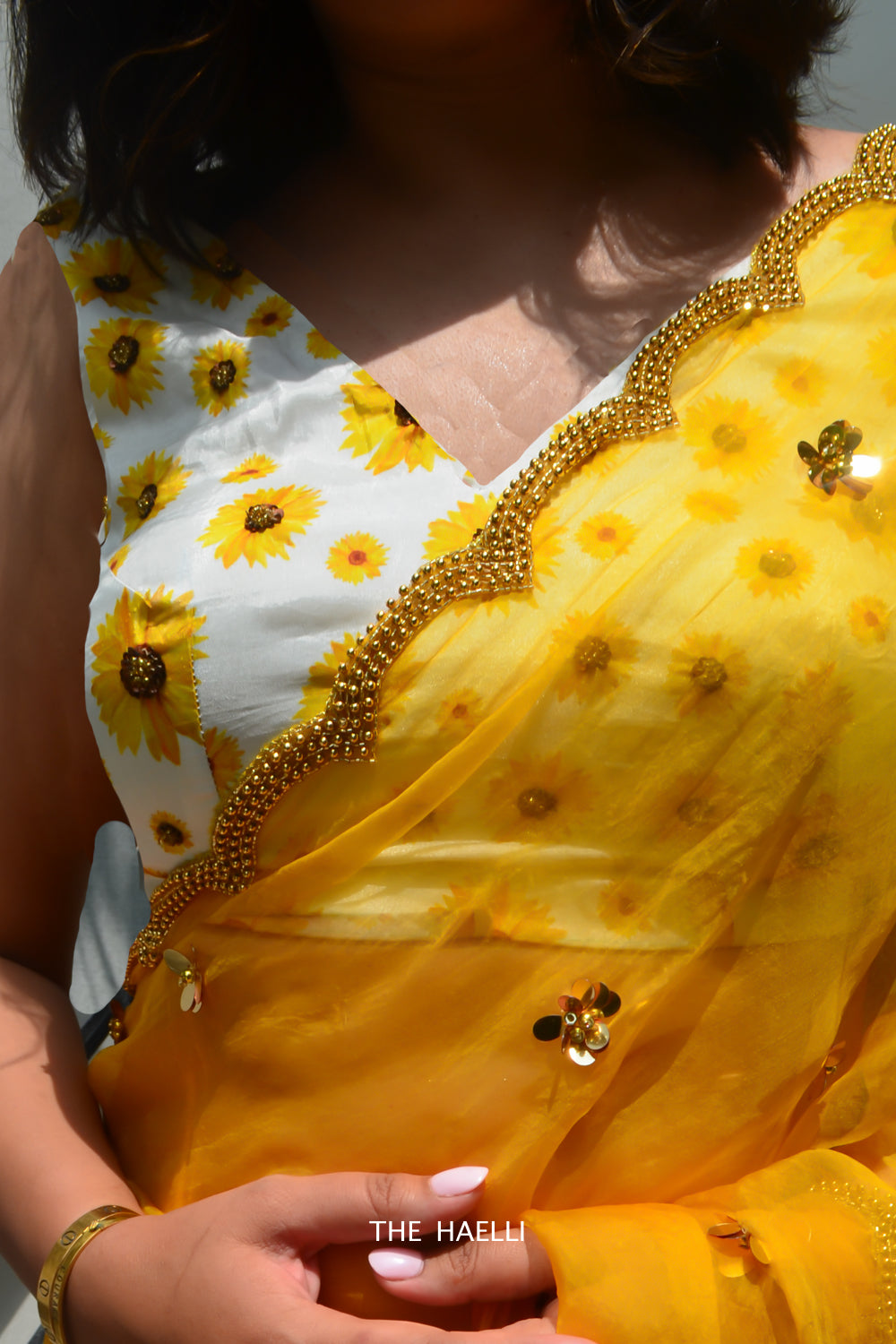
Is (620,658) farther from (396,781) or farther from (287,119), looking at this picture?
(287,119)

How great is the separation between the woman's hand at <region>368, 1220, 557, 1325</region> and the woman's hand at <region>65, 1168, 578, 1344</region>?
2 cm

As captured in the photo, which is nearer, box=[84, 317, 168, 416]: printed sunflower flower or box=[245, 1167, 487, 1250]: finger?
box=[245, 1167, 487, 1250]: finger

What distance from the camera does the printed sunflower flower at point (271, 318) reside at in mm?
850

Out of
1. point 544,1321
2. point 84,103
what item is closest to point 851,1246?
point 544,1321

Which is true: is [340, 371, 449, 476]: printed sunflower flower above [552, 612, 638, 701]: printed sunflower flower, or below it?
above

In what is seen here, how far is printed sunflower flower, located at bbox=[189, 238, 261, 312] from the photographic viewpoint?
88cm

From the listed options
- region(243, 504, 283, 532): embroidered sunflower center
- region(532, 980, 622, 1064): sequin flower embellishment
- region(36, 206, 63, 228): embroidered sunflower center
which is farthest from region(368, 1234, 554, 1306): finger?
region(36, 206, 63, 228): embroidered sunflower center

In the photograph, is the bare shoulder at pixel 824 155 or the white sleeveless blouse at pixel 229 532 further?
the bare shoulder at pixel 824 155

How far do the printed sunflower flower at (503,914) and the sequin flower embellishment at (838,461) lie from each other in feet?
1.03

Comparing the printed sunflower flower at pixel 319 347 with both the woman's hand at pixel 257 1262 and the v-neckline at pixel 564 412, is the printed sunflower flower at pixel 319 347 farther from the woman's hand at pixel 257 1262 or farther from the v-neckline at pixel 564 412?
the woman's hand at pixel 257 1262

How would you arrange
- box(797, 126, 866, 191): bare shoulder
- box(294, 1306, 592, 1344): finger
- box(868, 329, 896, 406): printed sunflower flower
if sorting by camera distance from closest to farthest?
box(294, 1306, 592, 1344): finger < box(868, 329, 896, 406): printed sunflower flower < box(797, 126, 866, 191): bare shoulder

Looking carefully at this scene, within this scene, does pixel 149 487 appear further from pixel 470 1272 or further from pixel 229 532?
pixel 470 1272

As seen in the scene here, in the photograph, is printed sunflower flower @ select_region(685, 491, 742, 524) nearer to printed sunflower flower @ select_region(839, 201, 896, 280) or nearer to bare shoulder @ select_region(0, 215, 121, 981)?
printed sunflower flower @ select_region(839, 201, 896, 280)

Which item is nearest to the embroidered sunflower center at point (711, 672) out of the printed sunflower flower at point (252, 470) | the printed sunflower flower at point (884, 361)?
the printed sunflower flower at point (884, 361)
